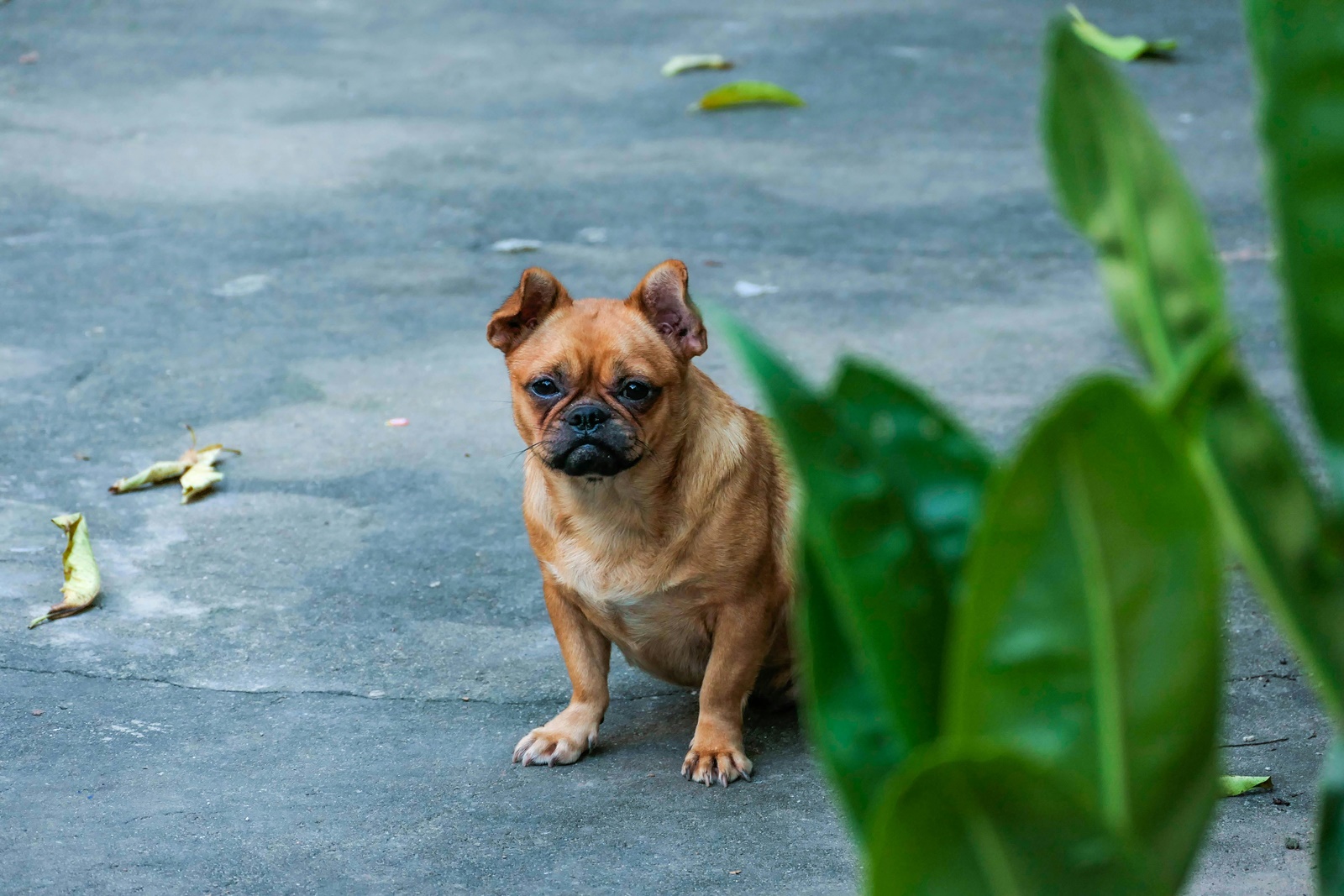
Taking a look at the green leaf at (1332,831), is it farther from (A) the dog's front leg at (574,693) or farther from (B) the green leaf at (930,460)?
(A) the dog's front leg at (574,693)

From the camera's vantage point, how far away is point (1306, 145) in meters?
→ 1.34

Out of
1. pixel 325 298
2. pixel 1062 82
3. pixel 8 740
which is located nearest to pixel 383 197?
pixel 325 298

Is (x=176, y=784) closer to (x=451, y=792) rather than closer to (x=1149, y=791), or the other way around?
(x=451, y=792)

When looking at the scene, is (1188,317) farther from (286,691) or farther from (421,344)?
(421,344)

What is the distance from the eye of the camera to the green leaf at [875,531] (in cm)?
130

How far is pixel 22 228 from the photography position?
729cm

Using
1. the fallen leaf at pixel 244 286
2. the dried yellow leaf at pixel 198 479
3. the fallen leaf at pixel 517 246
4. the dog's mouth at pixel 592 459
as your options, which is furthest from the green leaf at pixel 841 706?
the fallen leaf at pixel 517 246

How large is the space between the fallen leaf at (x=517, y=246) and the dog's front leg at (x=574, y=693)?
3594 millimetres

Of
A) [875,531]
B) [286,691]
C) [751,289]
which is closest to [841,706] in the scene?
[875,531]

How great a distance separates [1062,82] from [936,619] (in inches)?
19.0

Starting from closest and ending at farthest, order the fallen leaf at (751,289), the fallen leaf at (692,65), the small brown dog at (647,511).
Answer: the small brown dog at (647,511), the fallen leaf at (751,289), the fallen leaf at (692,65)

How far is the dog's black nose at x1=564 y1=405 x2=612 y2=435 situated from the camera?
346 cm

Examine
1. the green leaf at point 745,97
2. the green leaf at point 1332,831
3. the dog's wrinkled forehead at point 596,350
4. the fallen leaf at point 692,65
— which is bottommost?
the green leaf at point 745,97

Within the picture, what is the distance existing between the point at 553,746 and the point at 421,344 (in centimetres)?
298
